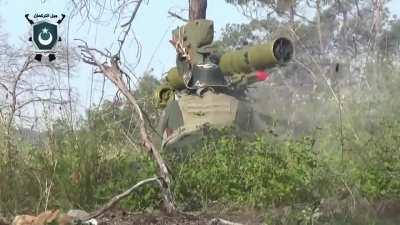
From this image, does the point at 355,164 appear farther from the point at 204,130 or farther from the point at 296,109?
the point at 296,109

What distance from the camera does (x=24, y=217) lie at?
16.6 ft

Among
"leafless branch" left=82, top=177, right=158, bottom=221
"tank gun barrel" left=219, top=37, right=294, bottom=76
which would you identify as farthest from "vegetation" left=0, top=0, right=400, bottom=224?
"tank gun barrel" left=219, top=37, right=294, bottom=76

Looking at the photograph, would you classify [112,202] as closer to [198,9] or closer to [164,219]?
[164,219]

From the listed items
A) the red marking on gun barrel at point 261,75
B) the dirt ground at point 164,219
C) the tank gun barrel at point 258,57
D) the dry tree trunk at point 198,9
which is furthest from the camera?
the dry tree trunk at point 198,9

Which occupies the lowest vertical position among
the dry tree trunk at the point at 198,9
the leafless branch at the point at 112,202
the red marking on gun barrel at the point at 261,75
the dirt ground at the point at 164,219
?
the dirt ground at the point at 164,219

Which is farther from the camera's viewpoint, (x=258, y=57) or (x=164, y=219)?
(x=258, y=57)

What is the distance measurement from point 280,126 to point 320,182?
309 cm

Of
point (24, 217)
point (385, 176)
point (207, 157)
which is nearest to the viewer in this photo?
point (24, 217)

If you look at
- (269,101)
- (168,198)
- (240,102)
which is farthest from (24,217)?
(269,101)

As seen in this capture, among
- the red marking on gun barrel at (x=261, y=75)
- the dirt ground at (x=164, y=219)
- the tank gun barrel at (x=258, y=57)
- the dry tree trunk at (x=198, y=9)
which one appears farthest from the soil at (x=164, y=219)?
the dry tree trunk at (x=198, y=9)

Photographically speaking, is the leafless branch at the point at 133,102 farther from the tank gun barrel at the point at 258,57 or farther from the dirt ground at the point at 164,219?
the tank gun barrel at the point at 258,57

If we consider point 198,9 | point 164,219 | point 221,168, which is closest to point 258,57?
point 221,168

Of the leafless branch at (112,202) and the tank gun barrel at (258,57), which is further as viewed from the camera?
the tank gun barrel at (258,57)

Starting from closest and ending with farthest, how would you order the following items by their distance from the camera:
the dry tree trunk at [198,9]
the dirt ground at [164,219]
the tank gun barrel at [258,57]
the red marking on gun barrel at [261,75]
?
the dirt ground at [164,219] → the tank gun barrel at [258,57] → the red marking on gun barrel at [261,75] → the dry tree trunk at [198,9]
